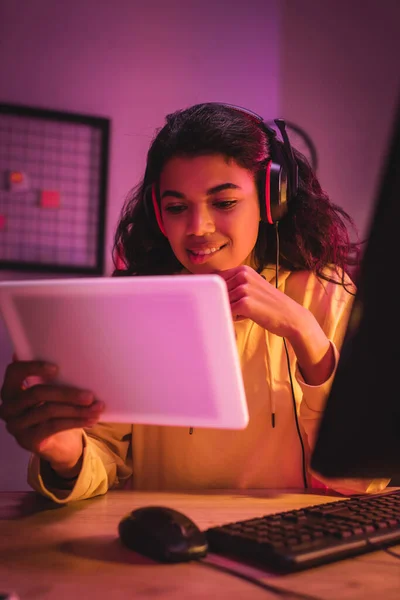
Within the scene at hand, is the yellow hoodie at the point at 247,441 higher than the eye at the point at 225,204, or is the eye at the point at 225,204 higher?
the eye at the point at 225,204

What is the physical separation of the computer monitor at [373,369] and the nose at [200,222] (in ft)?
2.60

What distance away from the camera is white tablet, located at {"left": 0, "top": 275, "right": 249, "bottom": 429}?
64 cm

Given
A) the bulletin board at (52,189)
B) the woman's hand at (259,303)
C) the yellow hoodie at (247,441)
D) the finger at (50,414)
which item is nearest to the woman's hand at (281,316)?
the woman's hand at (259,303)

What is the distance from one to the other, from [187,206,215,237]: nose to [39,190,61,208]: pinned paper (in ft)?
3.38

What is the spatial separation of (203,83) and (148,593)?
2.07 metres

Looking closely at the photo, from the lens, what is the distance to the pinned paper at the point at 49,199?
83.2 inches

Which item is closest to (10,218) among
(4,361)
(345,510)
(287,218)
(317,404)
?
(4,361)

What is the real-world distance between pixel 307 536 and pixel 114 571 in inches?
8.1

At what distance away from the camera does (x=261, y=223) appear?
1.44 m

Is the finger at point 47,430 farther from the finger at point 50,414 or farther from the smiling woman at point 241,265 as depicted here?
the smiling woman at point 241,265

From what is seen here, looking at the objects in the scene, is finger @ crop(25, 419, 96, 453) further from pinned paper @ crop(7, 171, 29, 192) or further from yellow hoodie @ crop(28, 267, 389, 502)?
pinned paper @ crop(7, 171, 29, 192)

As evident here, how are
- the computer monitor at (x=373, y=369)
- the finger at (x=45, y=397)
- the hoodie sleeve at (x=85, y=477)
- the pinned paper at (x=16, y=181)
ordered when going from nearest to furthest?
the computer monitor at (x=373, y=369) → the finger at (x=45, y=397) → the hoodie sleeve at (x=85, y=477) → the pinned paper at (x=16, y=181)

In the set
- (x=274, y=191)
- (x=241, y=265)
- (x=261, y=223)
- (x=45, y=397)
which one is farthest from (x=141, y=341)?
(x=261, y=223)

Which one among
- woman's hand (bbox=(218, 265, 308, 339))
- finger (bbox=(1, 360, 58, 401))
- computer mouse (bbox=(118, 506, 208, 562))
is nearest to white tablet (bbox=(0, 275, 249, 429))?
finger (bbox=(1, 360, 58, 401))
